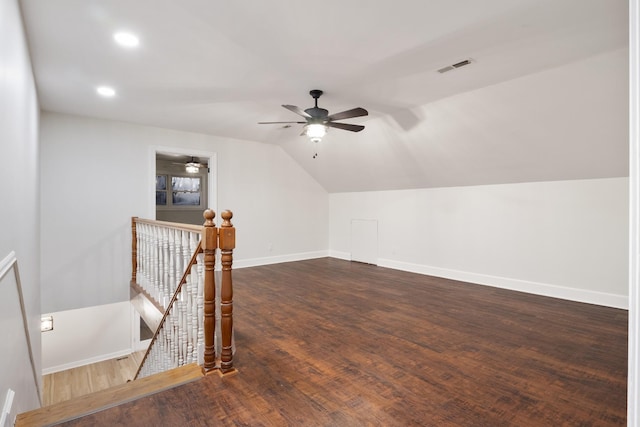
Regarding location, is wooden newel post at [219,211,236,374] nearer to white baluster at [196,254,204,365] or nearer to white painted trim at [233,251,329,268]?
white baluster at [196,254,204,365]

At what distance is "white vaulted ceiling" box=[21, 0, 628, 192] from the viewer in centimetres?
232

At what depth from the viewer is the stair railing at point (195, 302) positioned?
2.29m

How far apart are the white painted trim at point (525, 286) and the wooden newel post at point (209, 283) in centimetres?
410

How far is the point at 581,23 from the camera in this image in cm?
235

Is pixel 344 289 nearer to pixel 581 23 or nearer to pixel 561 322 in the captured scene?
pixel 561 322

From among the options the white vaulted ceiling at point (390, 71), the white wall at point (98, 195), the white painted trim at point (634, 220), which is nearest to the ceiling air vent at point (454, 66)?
the white vaulted ceiling at point (390, 71)

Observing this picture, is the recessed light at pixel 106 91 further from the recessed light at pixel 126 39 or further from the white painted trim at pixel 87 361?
the white painted trim at pixel 87 361

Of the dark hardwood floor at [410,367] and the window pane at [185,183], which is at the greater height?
the window pane at [185,183]

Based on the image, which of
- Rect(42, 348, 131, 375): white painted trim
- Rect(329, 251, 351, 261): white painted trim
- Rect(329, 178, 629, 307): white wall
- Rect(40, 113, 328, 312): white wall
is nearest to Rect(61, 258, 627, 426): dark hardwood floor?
Rect(329, 178, 629, 307): white wall

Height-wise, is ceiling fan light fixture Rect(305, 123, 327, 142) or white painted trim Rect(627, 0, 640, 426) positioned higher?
ceiling fan light fixture Rect(305, 123, 327, 142)

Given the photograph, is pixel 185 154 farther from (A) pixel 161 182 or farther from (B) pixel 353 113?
(B) pixel 353 113

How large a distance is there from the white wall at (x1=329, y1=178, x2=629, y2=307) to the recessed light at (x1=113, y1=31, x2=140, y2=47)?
180 inches

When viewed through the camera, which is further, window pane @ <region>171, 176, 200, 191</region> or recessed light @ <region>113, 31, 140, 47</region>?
window pane @ <region>171, 176, 200, 191</region>

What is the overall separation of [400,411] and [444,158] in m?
3.71
